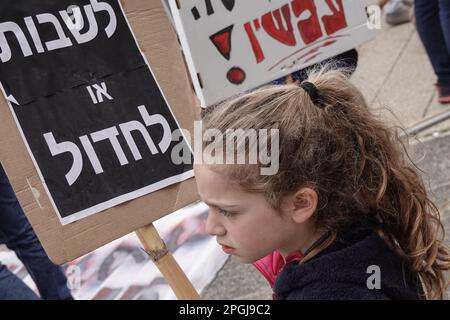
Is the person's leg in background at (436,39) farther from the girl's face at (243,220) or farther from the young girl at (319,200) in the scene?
the girl's face at (243,220)

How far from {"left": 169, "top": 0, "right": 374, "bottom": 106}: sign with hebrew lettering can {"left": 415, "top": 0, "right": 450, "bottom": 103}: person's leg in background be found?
188cm

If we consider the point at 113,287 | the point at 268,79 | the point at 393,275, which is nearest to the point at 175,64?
the point at 268,79

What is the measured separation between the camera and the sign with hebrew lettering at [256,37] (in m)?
1.95

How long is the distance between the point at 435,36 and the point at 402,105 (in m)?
0.50

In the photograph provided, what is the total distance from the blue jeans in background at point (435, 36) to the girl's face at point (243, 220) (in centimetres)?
289

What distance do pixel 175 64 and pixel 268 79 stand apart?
0.36 meters

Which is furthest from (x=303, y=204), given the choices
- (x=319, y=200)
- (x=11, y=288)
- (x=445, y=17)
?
(x=445, y=17)

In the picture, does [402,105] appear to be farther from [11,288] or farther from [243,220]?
[243,220]

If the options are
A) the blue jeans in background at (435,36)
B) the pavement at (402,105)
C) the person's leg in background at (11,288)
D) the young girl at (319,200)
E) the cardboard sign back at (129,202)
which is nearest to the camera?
the young girl at (319,200)

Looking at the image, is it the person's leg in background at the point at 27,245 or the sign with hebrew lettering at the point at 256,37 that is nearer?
the sign with hebrew lettering at the point at 256,37

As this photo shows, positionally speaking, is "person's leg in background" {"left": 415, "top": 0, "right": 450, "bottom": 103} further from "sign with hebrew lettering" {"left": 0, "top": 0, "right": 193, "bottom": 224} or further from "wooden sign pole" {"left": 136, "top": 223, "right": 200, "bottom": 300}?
"wooden sign pole" {"left": 136, "top": 223, "right": 200, "bottom": 300}

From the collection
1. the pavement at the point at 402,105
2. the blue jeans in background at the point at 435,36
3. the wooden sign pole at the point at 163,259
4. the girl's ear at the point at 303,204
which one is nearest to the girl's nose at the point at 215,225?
the girl's ear at the point at 303,204

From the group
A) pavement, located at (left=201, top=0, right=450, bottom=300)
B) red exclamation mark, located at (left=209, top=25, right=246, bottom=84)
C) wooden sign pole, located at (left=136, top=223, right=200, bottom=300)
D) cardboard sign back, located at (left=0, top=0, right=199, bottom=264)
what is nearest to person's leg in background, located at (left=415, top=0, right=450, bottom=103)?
pavement, located at (left=201, top=0, right=450, bottom=300)

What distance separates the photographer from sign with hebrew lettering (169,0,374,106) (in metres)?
1.95
